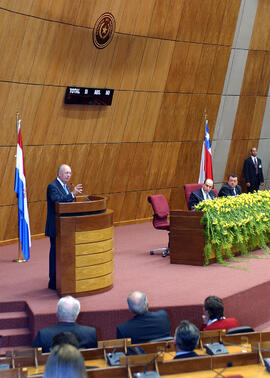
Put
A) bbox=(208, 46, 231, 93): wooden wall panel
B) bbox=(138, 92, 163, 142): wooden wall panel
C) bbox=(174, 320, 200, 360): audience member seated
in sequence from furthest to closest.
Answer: bbox=(208, 46, 231, 93): wooden wall panel, bbox=(138, 92, 163, 142): wooden wall panel, bbox=(174, 320, 200, 360): audience member seated

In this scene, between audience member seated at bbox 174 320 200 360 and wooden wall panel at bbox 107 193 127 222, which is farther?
wooden wall panel at bbox 107 193 127 222

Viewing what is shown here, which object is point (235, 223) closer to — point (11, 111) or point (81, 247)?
point (81, 247)

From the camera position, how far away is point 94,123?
11164 millimetres

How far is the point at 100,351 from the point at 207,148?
8010 mm

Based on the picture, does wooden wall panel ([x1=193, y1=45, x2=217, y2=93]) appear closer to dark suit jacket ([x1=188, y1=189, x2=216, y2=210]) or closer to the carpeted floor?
dark suit jacket ([x1=188, y1=189, x2=216, y2=210])

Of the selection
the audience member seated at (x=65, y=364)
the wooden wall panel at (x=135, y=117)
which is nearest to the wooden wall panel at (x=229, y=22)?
the wooden wall panel at (x=135, y=117)

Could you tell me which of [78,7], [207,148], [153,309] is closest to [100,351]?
[153,309]

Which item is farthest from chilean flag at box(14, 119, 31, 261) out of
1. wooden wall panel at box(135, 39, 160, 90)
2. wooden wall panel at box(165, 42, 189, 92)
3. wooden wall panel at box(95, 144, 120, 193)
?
wooden wall panel at box(165, 42, 189, 92)

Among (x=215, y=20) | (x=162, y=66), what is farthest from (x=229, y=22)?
(x=162, y=66)

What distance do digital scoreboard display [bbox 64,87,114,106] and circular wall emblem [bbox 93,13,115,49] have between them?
2.38 feet

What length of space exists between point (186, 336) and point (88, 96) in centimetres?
713

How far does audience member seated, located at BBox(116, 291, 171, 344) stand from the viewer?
17.2 ft

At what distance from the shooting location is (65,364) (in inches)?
121

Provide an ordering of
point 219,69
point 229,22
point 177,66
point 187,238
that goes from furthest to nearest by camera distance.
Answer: point 219,69 < point 229,22 < point 177,66 < point 187,238
